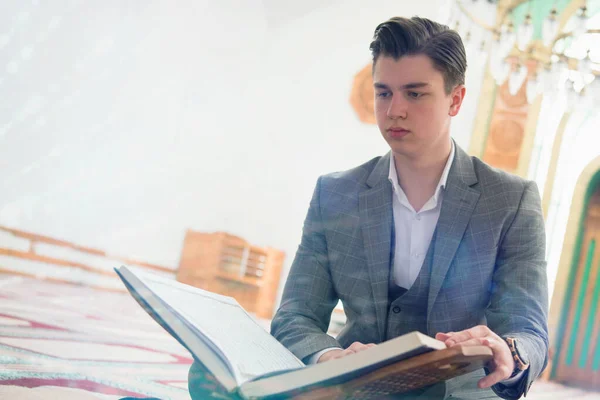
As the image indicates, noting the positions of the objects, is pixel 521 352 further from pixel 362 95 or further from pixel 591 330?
pixel 591 330

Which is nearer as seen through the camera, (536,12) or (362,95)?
(536,12)

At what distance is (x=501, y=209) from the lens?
120 cm

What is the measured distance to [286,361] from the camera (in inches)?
32.3

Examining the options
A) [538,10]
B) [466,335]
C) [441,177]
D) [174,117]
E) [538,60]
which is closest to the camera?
[466,335]

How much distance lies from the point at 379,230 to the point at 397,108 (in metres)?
0.24

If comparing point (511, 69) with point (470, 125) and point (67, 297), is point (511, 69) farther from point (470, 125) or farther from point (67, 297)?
point (67, 297)

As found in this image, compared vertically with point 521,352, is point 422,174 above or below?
above

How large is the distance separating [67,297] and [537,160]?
14.0 ft

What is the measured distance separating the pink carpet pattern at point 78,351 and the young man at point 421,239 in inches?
28.0

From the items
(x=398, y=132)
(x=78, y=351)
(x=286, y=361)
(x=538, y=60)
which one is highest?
(x=538, y=60)

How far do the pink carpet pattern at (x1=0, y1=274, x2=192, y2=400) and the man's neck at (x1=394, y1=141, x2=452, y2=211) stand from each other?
0.92 meters

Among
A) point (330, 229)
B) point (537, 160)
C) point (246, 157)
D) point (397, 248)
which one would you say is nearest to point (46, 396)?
point (330, 229)

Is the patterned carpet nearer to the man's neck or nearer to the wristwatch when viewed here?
the man's neck

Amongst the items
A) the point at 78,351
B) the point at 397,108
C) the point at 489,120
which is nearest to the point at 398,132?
the point at 397,108
